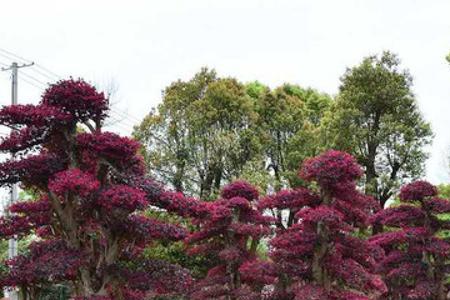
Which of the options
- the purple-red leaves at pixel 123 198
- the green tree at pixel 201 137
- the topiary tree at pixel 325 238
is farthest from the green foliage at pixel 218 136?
the purple-red leaves at pixel 123 198

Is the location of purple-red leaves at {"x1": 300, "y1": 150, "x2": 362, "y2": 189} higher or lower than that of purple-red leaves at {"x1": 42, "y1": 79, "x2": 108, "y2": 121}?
lower

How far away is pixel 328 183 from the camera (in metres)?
7.28

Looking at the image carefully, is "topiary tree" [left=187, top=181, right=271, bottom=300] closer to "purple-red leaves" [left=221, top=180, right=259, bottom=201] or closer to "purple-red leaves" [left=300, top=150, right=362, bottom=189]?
"purple-red leaves" [left=221, top=180, right=259, bottom=201]

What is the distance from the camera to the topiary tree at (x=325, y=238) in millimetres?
7023

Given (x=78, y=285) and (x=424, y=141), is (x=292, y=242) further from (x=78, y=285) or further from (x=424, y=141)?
(x=424, y=141)

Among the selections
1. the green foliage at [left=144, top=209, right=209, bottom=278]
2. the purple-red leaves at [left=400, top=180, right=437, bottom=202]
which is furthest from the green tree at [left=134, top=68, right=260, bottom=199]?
the purple-red leaves at [left=400, top=180, right=437, bottom=202]

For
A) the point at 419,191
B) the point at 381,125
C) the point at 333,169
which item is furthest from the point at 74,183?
the point at 381,125

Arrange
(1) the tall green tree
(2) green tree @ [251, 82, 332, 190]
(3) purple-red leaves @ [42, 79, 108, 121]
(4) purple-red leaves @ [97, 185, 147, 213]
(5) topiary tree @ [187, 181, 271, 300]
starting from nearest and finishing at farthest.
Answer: (4) purple-red leaves @ [97, 185, 147, 213], (3) purple-red leaves @ [42, 79, 108, 121], (5) topiary tree @ [187, 181, 271, 300], (1) the tall green tree, (2) green tree @ [251, 82, 332, 190]

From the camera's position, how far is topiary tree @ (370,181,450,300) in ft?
27.1

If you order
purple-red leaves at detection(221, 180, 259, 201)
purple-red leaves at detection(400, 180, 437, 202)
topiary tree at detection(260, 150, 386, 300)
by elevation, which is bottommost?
topiary tree at detection(260, 150, 386, 300)

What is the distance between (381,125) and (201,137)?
15.8 ft

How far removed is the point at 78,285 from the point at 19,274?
0.78 meters

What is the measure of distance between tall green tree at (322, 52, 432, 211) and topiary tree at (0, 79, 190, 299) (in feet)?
29.2

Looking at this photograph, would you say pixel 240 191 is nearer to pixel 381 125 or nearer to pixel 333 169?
pixel 333 169
